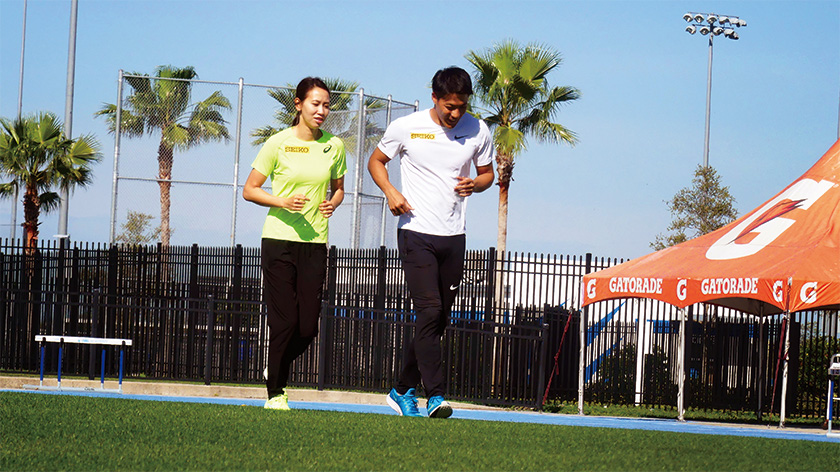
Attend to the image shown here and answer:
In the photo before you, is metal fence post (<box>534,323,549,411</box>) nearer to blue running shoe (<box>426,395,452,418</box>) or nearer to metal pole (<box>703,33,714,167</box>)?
blue running shoe (<box>426,395,452,418</box>)

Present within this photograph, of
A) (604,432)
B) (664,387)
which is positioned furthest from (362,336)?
(604,432)

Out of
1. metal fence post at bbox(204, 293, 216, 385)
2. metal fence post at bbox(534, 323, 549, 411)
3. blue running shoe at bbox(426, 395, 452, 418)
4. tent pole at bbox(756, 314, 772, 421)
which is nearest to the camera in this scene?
blue running shoe at bbox(426, 395, 452, 418)

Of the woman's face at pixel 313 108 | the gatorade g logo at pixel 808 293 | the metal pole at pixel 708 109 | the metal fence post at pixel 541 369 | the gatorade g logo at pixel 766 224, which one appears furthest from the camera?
the metal pole at pixel 708 109

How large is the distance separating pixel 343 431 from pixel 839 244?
891cm

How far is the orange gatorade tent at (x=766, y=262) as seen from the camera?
11.8m

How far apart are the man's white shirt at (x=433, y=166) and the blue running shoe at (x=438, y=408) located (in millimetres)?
1026

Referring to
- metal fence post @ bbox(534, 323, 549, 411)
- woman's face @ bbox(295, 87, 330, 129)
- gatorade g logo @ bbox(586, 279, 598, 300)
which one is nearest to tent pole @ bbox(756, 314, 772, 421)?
metal fence post @ bbox(534, 323, 549, 411)

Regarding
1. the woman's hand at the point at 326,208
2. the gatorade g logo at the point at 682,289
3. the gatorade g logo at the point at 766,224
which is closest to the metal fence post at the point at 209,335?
the gatorade g logo at the point at 682,289

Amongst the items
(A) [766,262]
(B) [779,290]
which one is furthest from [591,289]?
(B) [779,290]

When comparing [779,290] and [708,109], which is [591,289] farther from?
[708,109]

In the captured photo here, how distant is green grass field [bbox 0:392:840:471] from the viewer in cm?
425

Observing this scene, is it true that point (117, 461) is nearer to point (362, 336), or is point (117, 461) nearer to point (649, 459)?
point (649, 459)

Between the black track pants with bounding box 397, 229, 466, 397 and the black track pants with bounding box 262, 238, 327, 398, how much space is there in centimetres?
62

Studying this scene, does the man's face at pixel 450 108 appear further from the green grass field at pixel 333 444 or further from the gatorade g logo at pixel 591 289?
the gatorade g logo at pixel 591 289
